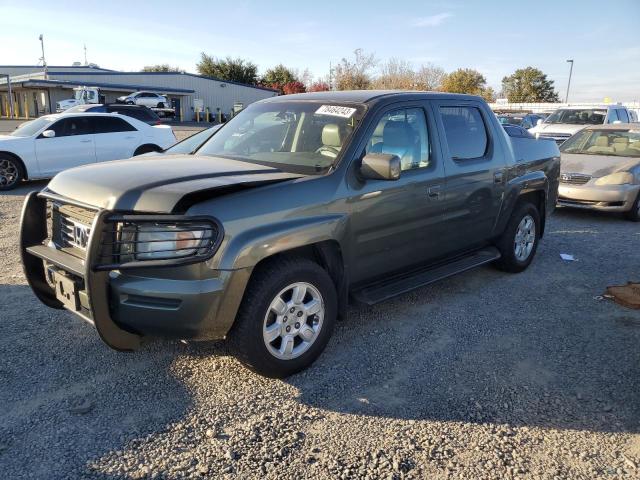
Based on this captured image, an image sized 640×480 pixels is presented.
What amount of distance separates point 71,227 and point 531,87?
2945 inches

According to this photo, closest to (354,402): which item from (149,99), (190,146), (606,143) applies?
(190,146)

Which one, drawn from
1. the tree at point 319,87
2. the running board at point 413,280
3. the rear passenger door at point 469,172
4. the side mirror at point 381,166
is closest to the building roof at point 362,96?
the rear passenger door at point 469,172

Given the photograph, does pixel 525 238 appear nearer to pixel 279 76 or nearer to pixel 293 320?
pixel 293 320

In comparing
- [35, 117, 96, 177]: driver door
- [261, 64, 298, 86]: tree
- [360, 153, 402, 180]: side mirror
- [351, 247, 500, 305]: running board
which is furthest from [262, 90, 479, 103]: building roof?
[261, 64, 298, 86]: tree

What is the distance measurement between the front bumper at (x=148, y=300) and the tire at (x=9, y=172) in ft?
29.2

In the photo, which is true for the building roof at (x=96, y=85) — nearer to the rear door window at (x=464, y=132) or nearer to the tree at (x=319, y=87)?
the tree at (x=319, y=87)

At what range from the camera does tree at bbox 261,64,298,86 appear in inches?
2566

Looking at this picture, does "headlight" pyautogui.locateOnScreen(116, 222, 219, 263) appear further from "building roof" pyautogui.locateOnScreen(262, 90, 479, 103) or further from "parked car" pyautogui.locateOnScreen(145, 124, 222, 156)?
"building roof" pyautogui.locateOnScreen(262, 90, 479, 103)

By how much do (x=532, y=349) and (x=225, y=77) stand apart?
63954 mm

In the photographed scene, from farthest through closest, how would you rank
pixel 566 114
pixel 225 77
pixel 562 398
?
pixel 225 77
pixel 566 114
pixel 562 398

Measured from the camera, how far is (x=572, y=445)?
2980 mm

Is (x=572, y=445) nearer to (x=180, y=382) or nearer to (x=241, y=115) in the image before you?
(x=180, y=382)

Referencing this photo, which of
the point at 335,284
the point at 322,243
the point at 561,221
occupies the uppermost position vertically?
the point at 322,243

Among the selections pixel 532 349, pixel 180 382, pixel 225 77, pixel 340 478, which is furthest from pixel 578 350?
pixel 225 77
